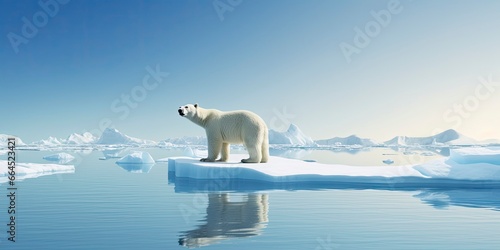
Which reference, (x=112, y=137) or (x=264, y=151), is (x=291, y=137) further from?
(x=112, y=137)

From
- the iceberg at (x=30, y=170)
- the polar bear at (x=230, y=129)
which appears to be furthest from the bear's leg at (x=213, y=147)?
the iceberg at (x=30, y=170)

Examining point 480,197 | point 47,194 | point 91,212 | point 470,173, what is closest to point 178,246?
point 91,212

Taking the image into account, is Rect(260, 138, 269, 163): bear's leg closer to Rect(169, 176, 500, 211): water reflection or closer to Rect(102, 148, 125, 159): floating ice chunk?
Rect(169, 176, 500, 211): water reflection

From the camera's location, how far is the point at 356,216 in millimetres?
7984

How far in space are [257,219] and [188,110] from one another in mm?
8200

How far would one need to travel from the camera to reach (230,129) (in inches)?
568

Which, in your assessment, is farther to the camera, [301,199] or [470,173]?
[470,173]

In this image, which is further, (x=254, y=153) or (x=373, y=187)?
(x=254, y=153)

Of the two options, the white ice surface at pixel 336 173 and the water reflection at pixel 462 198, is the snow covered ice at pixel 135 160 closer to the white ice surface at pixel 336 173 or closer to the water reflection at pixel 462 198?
the white ice surface at pixel 336 173

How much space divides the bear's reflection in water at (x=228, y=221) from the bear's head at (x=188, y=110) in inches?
203

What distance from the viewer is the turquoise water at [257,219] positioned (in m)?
5.84

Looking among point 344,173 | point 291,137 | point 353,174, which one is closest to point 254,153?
point 344,173

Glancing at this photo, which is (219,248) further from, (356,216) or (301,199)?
(301,199)

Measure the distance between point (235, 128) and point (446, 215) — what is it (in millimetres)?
7679
